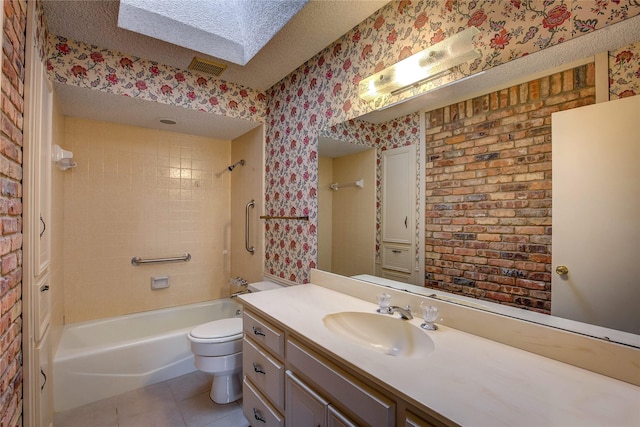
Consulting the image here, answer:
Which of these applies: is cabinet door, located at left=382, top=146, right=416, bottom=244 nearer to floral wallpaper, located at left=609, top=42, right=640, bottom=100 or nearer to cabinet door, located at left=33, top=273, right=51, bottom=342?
floral wallpaper, located at left=609, top=42, right=640, bottom=100

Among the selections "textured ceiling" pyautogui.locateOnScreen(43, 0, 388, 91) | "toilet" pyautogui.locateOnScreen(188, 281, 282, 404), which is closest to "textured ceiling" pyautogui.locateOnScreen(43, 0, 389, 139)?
"textured ceiling" pyautogui.locateOnScreen(43, 0, 388, 91)

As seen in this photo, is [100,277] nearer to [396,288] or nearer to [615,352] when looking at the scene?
[396,288]

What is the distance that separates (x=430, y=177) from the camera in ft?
4.58

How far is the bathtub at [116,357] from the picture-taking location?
2.02 meters

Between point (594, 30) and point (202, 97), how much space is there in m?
2.43

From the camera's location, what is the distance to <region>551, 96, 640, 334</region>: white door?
2.85ft

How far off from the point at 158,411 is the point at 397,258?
6.28 ft

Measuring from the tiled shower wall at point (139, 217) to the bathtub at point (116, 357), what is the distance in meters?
0.17

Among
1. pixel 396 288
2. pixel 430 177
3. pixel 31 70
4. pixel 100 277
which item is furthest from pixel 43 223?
pixel 430 177

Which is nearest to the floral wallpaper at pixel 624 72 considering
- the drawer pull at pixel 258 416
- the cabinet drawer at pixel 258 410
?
the cabinet drawer at pixel 258 410

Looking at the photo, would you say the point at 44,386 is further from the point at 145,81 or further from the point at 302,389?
the point at 145,81

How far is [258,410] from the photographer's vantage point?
156cm

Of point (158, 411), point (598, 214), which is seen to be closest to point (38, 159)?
point (158, 411)

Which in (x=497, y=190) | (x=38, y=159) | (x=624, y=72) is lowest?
(x=497, y=190)
